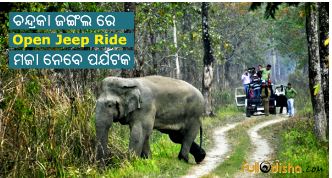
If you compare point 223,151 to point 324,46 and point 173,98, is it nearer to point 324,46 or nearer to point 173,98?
point 173,98

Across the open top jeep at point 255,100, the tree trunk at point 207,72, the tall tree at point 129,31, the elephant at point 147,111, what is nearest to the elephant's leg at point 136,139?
the elephant at point 147,111

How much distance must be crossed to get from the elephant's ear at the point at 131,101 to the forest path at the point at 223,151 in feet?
5.69

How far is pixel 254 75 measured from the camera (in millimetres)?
20500

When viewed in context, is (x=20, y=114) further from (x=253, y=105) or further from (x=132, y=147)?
(x=253, y=105)

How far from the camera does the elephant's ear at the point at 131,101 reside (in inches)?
509

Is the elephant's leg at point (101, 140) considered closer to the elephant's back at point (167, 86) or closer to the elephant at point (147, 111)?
the elephant at point (147, 111)

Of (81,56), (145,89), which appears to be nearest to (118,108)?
(145,89)

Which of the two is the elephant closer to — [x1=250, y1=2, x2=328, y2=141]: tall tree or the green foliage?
the green foliage

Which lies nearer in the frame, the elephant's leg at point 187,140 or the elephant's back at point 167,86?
the elephant's back at point 167,86

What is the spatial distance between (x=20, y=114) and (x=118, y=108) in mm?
2229

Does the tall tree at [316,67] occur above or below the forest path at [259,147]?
above

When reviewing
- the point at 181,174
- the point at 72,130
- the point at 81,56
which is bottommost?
the point at 181,174

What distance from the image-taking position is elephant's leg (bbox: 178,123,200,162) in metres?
14.2
